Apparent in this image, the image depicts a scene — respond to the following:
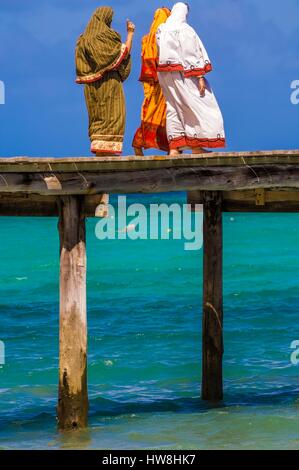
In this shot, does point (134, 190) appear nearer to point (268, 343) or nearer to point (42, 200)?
point (42, 200)

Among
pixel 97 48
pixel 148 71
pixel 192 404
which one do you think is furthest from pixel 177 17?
pixel 192 404

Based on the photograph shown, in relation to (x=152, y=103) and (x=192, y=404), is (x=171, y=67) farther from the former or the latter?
(x=192, y=404)

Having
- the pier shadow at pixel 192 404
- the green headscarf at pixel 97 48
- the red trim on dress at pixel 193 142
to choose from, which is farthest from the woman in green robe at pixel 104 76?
the pier shadow at pixel 192 404

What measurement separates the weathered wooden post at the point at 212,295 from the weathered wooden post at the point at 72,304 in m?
1.82

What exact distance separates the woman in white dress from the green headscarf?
40 centimetres

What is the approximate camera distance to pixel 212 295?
13711 mm

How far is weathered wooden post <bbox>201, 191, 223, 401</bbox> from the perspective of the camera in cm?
1359

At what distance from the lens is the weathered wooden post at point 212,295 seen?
13.6m

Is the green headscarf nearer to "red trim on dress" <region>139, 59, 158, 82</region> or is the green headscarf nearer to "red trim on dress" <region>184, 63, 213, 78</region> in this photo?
"red trim on dress" <region>139, 59, 158, 82</region>

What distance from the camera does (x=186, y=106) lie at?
475 inches

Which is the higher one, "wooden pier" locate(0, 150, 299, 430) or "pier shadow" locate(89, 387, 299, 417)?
"wooden pier" locate(0, 150, 299, 430)

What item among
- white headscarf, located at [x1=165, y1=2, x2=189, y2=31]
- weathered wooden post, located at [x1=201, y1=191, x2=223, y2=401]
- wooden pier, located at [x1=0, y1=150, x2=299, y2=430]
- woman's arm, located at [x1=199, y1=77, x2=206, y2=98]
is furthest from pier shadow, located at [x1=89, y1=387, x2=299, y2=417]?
white headscarf, located at [x1=165, y1=2, x2=189, y2=31]

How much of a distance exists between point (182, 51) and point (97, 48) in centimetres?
73

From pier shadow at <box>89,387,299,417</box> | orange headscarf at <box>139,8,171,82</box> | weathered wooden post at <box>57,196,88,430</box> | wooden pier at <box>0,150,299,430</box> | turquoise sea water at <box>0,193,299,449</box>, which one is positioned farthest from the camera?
pier shadow at <box>89,387,299,417</box>
